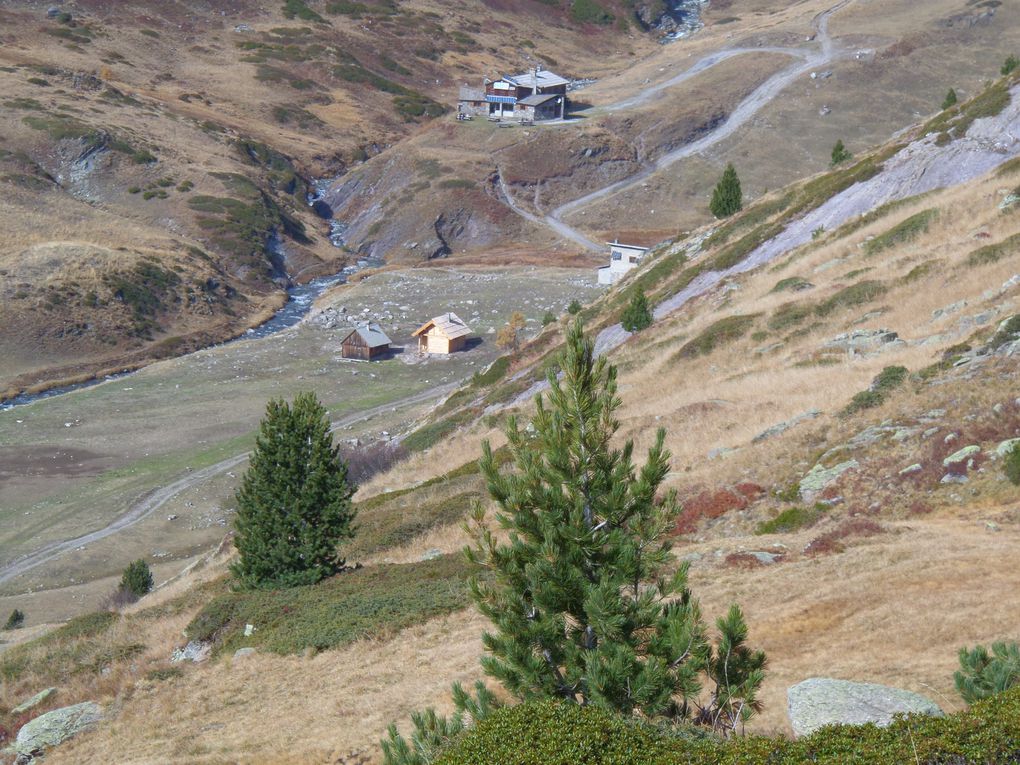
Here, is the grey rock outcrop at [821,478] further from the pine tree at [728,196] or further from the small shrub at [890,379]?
the pine tree at [728,196]

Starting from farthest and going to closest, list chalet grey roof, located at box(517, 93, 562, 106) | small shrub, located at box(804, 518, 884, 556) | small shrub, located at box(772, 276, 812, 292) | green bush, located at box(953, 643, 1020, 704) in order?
chalet grey roof, located at box(517, 93, 562, 106) < small shrub, located at box(772, 276, 812, 292) < small shrub, located at box(804, 518, 884, 556) < green bush, located at box(953, 643, 1020, 704)

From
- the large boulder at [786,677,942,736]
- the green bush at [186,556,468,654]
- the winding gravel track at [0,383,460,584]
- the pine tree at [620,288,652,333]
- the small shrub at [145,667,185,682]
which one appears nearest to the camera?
the large boulder at [786,677,942,736]

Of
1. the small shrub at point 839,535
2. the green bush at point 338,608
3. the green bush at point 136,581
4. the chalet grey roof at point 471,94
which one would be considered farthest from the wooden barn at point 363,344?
the chalet grey roof at point 471,94

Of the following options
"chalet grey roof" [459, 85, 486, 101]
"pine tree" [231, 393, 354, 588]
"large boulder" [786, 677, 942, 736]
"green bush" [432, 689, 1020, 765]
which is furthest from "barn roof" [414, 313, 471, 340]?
"green bush" [432, 689, 1020, 765]

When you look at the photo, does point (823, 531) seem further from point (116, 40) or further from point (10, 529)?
point (116, 40)

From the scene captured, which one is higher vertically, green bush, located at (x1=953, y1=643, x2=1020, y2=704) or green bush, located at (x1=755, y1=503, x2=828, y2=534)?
green bush, located at (x1=953, y1=643, x2=1020, y2=704)

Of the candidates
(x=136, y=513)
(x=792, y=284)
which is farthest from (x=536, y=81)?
(x=136, y=513)

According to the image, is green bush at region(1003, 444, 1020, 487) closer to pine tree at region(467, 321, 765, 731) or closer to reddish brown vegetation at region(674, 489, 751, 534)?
reddish brown vegetation at region(674, 489, 751, 534)

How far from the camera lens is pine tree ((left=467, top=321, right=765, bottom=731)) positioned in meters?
12.6

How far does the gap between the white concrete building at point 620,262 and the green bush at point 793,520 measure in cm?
7130

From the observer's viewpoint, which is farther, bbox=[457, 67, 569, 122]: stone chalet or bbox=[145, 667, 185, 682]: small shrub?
bbox=[457, 67, 569, 122]: stone chalet

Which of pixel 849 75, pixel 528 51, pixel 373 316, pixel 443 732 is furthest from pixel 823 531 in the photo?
pixel 528 51

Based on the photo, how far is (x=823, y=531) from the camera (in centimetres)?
2375

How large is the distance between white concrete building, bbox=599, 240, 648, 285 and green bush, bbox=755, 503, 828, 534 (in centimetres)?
7130
